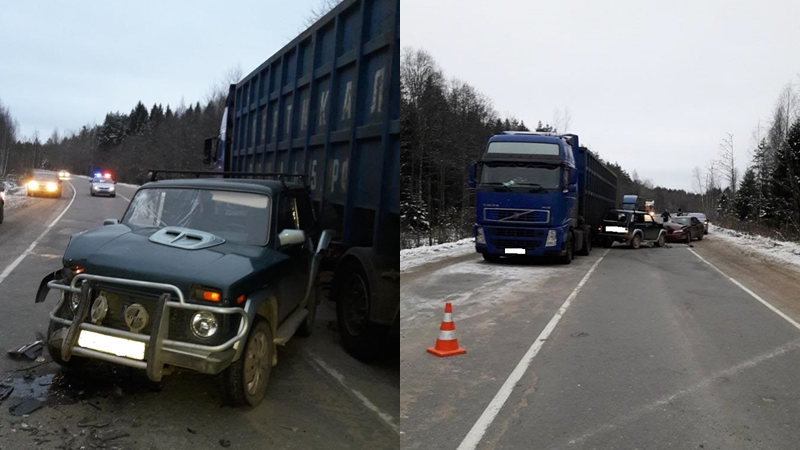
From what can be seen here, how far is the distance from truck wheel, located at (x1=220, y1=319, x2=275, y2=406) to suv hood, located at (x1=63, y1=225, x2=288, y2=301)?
39 centimetres

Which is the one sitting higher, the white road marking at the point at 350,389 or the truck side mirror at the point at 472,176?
the truck side mirror at the point at 472,176

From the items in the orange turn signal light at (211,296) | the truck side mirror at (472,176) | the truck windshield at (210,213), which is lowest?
the orange turn signal light at (211,296)

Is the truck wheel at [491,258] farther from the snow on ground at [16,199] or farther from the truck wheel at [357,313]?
the snow on ground at [16,199]

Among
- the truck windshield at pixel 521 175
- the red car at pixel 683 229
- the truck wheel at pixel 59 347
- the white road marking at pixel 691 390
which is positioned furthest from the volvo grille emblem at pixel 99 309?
Result: the red car at pixel 683 229

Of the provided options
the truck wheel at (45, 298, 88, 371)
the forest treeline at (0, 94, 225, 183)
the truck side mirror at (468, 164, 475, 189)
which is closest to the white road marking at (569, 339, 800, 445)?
the truck wheel at (45, 298, 88, 371)

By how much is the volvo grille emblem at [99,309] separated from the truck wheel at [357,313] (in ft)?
6.52

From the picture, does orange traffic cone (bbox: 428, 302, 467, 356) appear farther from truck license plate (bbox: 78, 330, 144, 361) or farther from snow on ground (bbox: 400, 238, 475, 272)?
snow on ground (bbox: 400, 238, 475, 272)

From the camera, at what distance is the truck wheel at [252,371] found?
424 cm

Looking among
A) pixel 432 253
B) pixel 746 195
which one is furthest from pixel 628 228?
pixel 746 195

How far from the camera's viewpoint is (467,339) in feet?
22.9

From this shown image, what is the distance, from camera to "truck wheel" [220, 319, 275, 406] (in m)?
4.24

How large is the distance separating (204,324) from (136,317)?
453 mm

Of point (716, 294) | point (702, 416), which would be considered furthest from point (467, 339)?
point (716, 294)

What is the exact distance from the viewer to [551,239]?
15.0 meters
